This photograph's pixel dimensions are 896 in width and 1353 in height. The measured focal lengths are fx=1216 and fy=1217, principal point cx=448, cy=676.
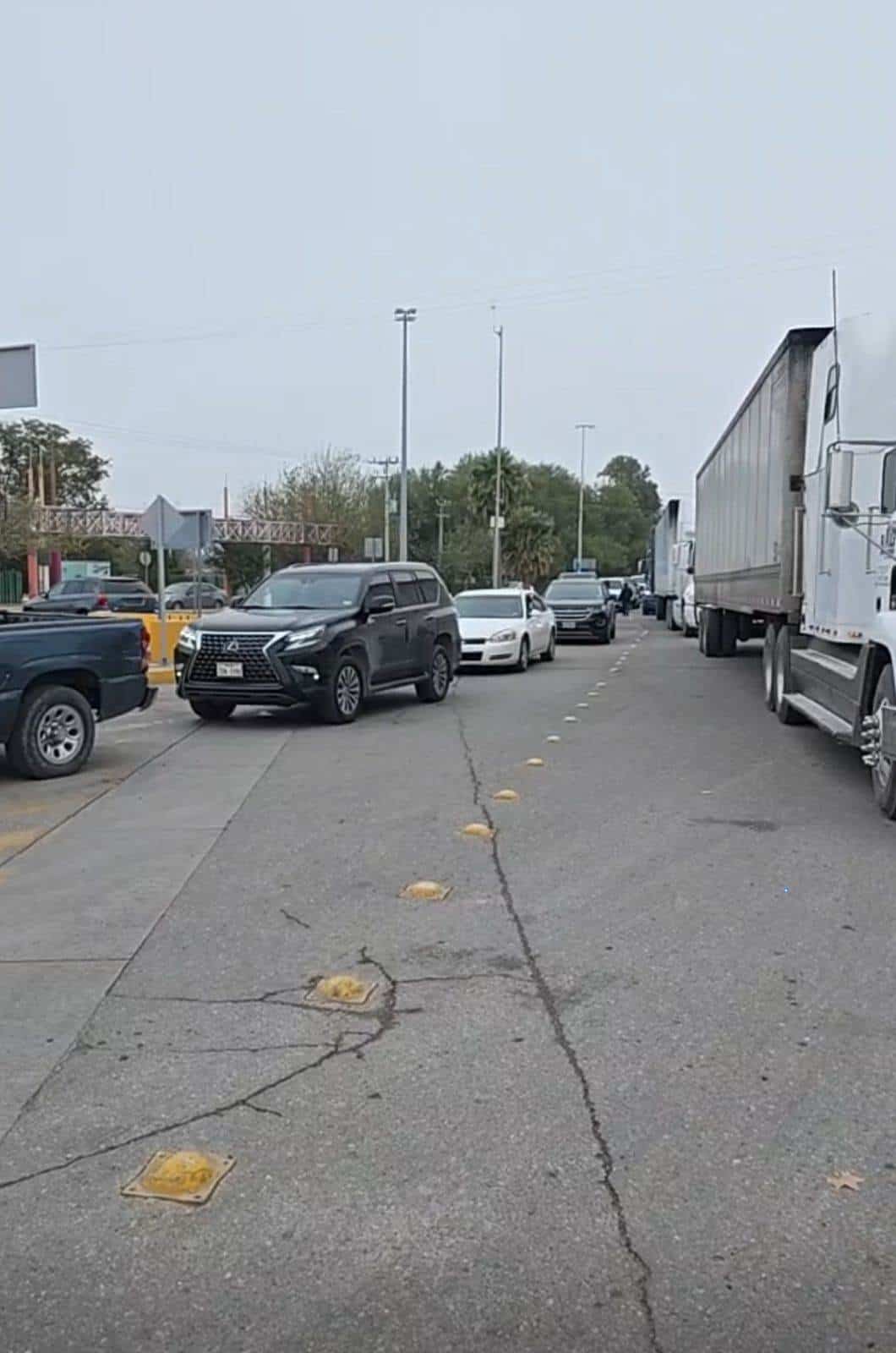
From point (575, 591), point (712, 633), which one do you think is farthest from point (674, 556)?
point (712, 633)

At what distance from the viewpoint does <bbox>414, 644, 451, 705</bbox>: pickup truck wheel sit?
16.0 m

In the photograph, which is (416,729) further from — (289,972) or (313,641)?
(289,972)

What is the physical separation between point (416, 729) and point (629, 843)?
588 cm

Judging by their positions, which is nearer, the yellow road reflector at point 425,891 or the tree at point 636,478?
the yellow road reflector at point 425,891

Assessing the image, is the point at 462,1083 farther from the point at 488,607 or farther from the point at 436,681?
the point at 488,607

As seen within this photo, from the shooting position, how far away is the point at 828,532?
11.0 metres

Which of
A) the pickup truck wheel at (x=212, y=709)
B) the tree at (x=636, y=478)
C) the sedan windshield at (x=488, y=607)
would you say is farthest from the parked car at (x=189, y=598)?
the tree at (x=636, y=478)

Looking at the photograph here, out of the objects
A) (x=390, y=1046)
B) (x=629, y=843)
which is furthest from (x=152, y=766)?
(x=390, y=1046)

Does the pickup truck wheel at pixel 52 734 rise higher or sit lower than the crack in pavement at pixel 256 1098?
higher

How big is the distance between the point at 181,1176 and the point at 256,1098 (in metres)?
0.54

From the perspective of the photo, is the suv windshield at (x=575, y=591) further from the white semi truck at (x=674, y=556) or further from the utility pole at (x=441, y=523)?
the utility pole at (x=441, y=523)

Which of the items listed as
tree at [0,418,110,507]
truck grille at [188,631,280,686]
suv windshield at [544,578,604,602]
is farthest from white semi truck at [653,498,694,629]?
tree at [0,418,110,507]

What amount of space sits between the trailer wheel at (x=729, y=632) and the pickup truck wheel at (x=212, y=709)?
460 inches

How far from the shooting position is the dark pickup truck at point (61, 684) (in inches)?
401
